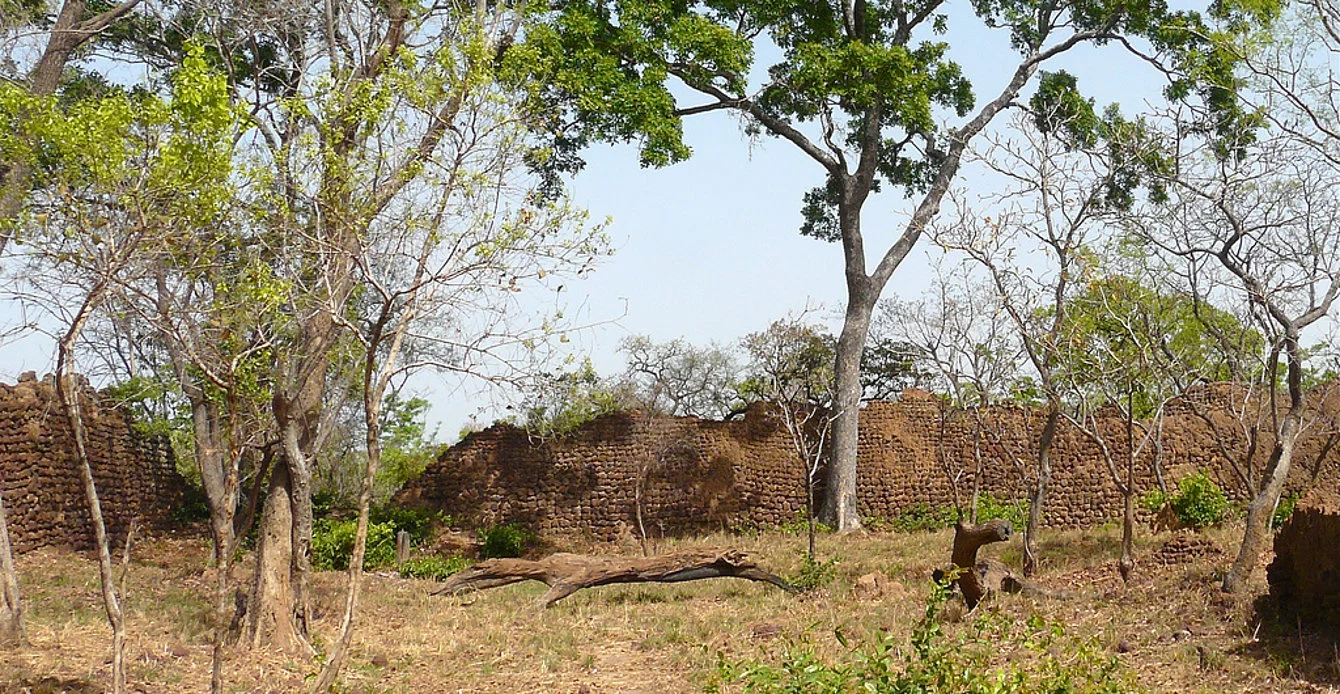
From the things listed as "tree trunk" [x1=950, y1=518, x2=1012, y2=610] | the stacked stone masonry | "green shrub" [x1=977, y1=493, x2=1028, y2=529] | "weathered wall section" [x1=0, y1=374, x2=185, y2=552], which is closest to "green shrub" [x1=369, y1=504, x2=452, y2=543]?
"weathered wall section" [x1=0, y1=374, x2=185, y2=552]

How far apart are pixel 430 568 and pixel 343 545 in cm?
130

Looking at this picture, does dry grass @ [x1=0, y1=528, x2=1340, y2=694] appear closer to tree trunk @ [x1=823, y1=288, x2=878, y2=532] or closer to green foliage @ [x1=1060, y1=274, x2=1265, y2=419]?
green foliage @ [x1=1060, y1=274, x2=1265, y2=419]

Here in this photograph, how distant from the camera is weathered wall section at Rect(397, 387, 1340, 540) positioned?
58.7 ft

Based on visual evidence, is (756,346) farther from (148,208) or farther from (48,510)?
(148,208)

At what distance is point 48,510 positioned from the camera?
14102 mm

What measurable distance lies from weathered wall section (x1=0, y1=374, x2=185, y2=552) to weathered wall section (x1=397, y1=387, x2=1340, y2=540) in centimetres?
430

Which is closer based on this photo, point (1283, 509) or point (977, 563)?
point (977, 563)

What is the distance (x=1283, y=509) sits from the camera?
1352 centimetres

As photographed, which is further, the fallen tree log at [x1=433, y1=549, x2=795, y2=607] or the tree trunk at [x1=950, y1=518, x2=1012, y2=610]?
the fallen tree log at [x1=433, y1=549, x2=795, y2=607]

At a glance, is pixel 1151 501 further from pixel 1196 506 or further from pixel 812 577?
pixel 812 577

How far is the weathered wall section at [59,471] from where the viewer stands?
13711mm

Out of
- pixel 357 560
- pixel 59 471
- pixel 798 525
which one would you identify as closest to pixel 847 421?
pixel 798 525

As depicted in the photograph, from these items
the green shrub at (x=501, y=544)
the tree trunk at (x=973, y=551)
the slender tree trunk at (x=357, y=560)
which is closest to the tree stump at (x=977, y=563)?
the tree trunk at (x=973, y=551)

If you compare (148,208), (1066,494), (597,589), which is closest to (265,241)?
(148,208)
